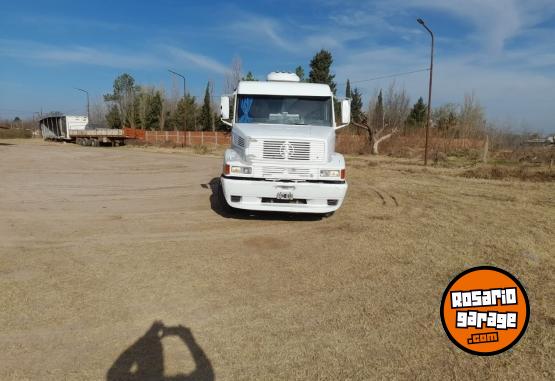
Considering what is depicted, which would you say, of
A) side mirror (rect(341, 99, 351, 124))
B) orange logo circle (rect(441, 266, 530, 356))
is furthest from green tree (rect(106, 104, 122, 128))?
orange logo circle (rect(441, 266, 530, 356))

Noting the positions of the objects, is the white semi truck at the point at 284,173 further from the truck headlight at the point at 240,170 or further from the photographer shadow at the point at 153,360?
the photographer shadow at the point at 153,360

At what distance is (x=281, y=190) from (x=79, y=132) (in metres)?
39.3

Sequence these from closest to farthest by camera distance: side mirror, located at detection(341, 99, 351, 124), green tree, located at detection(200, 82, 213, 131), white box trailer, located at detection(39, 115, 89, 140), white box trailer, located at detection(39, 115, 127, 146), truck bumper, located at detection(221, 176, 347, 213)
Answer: truck bumper, located at detection(221, 176, 347, 213), side mirror, located at detection(341, 99, 351, 124), white box trailer, located at detection(39, 115, 127, 146), white box trailer, located at detection(39, 115, 89, 140), green tree, located at detection(200, 82, 213, 131)

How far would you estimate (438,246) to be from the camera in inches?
232

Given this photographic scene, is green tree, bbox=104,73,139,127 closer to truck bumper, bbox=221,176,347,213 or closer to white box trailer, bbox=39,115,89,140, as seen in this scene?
white box trailer, bbox=39,115,89,140

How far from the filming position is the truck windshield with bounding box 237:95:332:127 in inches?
314

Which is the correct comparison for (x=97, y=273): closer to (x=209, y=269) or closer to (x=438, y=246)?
(x=209, y=269)

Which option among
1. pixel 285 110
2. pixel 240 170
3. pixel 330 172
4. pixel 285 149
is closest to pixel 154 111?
pixel 285 110

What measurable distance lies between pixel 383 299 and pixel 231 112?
5.74 meters

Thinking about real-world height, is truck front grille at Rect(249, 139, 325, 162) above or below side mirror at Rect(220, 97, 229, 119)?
below

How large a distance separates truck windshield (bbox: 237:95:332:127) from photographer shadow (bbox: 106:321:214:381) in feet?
17.6

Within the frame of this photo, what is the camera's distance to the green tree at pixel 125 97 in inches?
2625

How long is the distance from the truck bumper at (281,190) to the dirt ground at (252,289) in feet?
1.42

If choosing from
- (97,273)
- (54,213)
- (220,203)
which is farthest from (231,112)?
(97,273)
